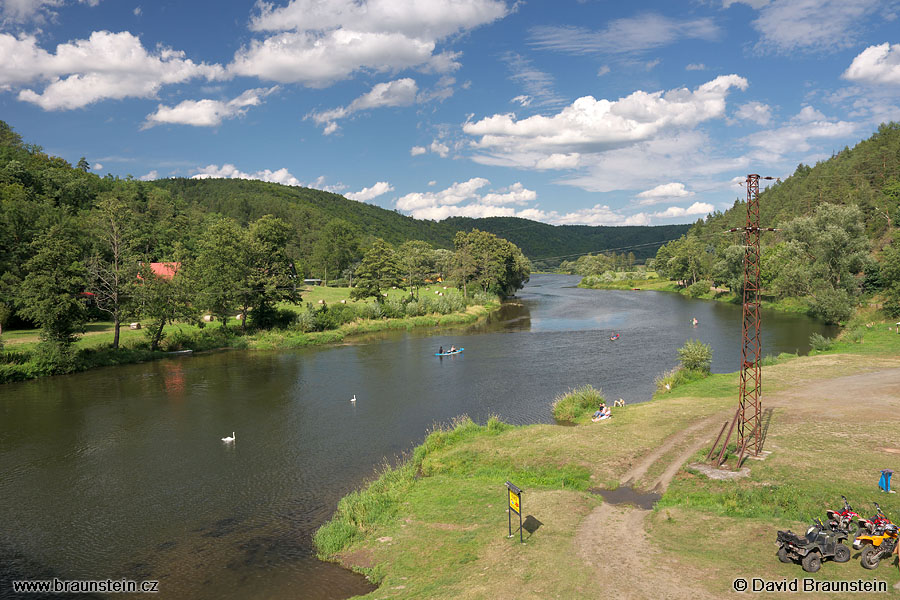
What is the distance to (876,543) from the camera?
12.4 m

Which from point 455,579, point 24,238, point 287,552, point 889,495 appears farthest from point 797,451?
point 24,238

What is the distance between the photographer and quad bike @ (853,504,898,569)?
12.3 m

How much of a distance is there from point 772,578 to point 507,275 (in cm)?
10546

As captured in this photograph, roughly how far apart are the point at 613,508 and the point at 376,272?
65.3 metres

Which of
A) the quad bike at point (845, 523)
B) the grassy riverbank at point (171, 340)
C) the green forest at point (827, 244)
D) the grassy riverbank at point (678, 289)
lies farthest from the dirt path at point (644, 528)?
the grassy riverbank at point (171, 340)

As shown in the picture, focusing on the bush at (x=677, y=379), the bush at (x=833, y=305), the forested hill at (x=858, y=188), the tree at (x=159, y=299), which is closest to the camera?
the bush at (x=677, y=379)

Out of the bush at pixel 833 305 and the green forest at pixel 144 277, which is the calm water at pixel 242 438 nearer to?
the bush at pixel 833 305

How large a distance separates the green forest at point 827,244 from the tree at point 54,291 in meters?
54.6

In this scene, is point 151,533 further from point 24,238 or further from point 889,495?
point 24,238

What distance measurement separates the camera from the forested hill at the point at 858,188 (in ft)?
307

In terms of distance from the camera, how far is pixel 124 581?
16922mm

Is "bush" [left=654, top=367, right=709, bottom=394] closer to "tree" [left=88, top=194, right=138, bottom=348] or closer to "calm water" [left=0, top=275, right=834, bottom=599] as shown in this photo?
"calm water" [left=0, top=275, right=834, bottom=599]
